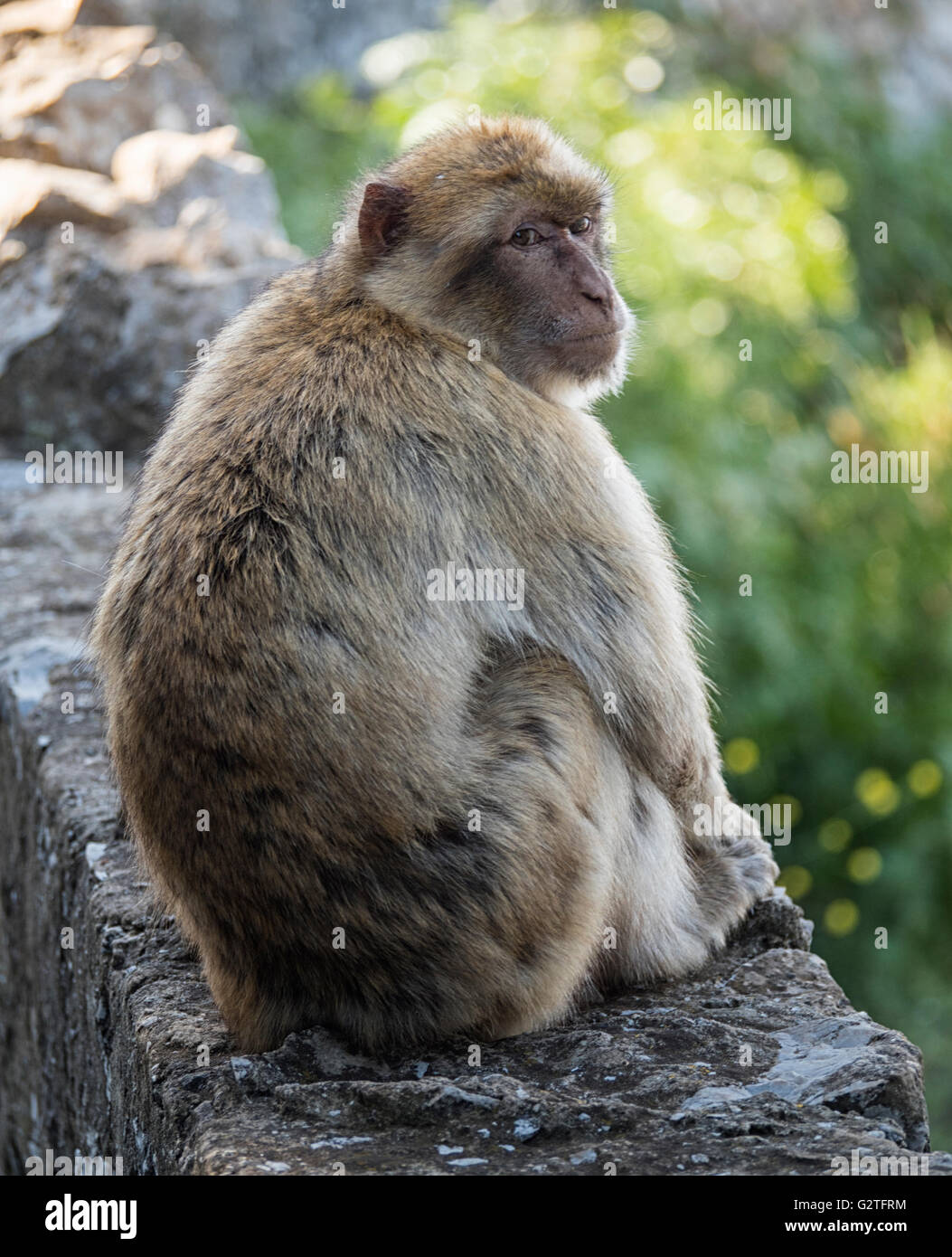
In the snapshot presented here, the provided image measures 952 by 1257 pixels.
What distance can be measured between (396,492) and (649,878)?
84cm

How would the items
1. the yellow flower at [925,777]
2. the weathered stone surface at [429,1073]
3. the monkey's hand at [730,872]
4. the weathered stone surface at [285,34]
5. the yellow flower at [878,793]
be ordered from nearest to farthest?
the weathered stone surface at [429,1073] < the monkey's hand at [730,872] < the yellow flower at [925,777] < the yellow flower at [878,793] < the weathered stone surface at [285,34]

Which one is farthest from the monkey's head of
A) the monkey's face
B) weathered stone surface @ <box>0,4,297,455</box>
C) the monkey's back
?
weathered stone surface @ <box>0,4,297,455</box>

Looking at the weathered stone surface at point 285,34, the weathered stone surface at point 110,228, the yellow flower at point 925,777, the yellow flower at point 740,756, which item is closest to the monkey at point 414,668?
the weathered stone surface at point 110,228

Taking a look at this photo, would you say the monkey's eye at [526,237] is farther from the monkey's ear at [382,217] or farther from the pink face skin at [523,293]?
the monkey's ear at [382,217]

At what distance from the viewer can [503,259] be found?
9.70 feet

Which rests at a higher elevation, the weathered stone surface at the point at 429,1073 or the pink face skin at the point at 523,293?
the pink face skin at the point at 523,293

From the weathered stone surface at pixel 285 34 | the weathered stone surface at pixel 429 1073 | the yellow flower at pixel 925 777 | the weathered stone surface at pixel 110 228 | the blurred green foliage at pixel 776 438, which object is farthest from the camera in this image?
the weathered stone surface at pixel 285 34

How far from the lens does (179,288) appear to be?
4.80 m

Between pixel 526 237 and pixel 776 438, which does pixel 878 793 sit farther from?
pixel 526 237

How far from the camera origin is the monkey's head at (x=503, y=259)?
9.59 ft

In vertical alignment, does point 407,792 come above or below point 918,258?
below

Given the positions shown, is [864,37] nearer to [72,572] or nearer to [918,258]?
[918,258]

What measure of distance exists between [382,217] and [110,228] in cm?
238
